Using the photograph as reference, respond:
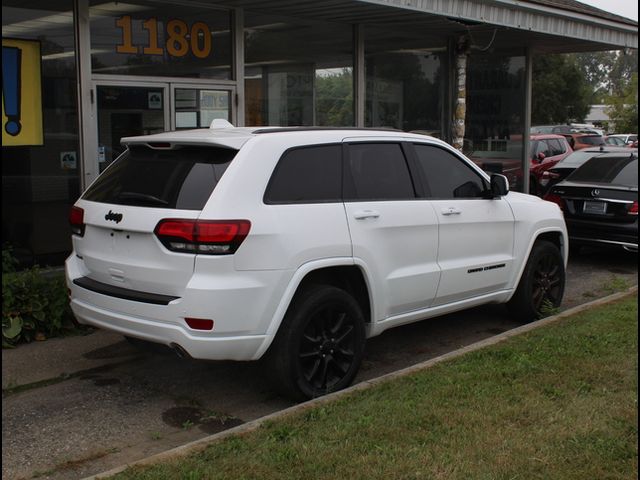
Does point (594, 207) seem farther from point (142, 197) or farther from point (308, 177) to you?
point (142, 197)

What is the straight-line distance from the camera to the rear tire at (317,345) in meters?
4.82

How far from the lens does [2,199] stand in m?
7.67

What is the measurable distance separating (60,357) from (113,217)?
6.06 ft

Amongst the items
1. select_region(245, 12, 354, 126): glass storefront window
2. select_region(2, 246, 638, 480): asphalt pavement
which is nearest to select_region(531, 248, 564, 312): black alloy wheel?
select_region(2, 246, 638, 480): asphalt pavement

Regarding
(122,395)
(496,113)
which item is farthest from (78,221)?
(496,113)

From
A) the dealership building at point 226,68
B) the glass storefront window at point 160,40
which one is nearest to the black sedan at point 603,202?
the dealership building at point 226,68

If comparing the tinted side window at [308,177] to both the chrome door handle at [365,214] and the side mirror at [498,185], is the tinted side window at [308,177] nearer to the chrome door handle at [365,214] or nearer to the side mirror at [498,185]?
the chrome door handle at [365,214]

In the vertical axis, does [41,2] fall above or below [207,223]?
above

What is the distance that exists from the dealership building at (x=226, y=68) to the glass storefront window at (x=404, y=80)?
0.03 m

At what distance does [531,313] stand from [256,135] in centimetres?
355

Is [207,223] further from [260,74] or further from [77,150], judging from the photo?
[260,74]

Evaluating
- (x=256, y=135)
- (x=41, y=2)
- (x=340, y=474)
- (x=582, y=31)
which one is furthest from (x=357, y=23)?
(x=340, y=474)

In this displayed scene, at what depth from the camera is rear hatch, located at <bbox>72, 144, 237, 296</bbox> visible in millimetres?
4625

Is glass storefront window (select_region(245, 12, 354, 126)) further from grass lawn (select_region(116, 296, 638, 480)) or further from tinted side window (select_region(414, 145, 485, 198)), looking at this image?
grass lawn (select_region(116, 296, 638, 480))
